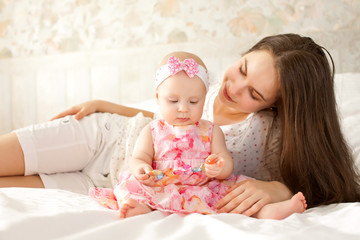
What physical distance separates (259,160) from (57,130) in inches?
29.7

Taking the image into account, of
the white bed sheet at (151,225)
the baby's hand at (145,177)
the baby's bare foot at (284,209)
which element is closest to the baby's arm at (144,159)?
the baby's hand at (145,177)

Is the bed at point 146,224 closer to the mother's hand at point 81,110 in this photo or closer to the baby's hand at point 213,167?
the baby's hand at point 213,167

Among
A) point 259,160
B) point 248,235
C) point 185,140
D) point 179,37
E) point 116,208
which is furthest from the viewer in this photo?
point 179,37

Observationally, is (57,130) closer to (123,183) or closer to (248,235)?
(123,183)

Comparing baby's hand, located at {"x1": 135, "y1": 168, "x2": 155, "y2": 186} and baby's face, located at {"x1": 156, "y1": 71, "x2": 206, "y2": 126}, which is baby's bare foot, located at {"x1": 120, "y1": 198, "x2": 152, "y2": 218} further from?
baby's face, located at {"x1": 156, "y1": 71, "x2": 206, "y2": 126}

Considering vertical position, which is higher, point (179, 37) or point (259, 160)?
point (179, 37)

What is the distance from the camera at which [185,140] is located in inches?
47.2

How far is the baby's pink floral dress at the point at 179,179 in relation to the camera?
105 cm

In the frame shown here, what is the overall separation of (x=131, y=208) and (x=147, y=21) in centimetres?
180

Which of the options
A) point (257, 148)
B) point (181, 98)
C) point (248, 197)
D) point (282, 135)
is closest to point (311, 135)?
point (282, 135)

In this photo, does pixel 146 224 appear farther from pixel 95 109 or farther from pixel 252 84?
pixel 95 109

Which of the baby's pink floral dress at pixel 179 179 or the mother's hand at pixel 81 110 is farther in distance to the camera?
the mother's hand at pixel 81 110

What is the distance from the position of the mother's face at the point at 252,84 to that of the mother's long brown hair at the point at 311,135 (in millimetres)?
31

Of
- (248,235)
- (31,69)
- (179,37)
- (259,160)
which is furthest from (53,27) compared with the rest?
(248,235)
